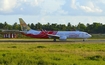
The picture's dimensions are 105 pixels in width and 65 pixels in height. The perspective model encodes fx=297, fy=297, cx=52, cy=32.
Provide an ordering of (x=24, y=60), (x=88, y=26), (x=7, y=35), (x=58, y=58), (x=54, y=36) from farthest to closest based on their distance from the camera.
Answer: (x=88, y=26) < (x=7, y=35) < (x=54, y=36) < (x=58, y=58) < (x=24, y=60)

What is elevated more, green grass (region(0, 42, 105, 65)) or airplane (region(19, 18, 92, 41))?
airplane (region(19, 18, 92, 41))

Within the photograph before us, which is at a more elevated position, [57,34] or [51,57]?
[57,34]

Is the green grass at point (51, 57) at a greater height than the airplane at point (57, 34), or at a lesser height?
lesser

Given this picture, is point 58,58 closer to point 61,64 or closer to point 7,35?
point 61,64

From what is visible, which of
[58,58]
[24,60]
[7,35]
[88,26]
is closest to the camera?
[24,60]

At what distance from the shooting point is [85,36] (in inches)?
2992

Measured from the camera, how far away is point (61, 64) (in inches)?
821

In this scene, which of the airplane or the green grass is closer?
the green grass

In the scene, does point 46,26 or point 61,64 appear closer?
point 61,64

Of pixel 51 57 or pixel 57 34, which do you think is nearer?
pixel 51 57

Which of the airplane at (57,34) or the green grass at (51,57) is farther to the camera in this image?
the airplane at (57,34)

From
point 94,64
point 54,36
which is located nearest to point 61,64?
point 94,64

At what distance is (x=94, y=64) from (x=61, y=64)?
237 cm

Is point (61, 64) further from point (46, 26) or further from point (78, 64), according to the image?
point (46, 26)
